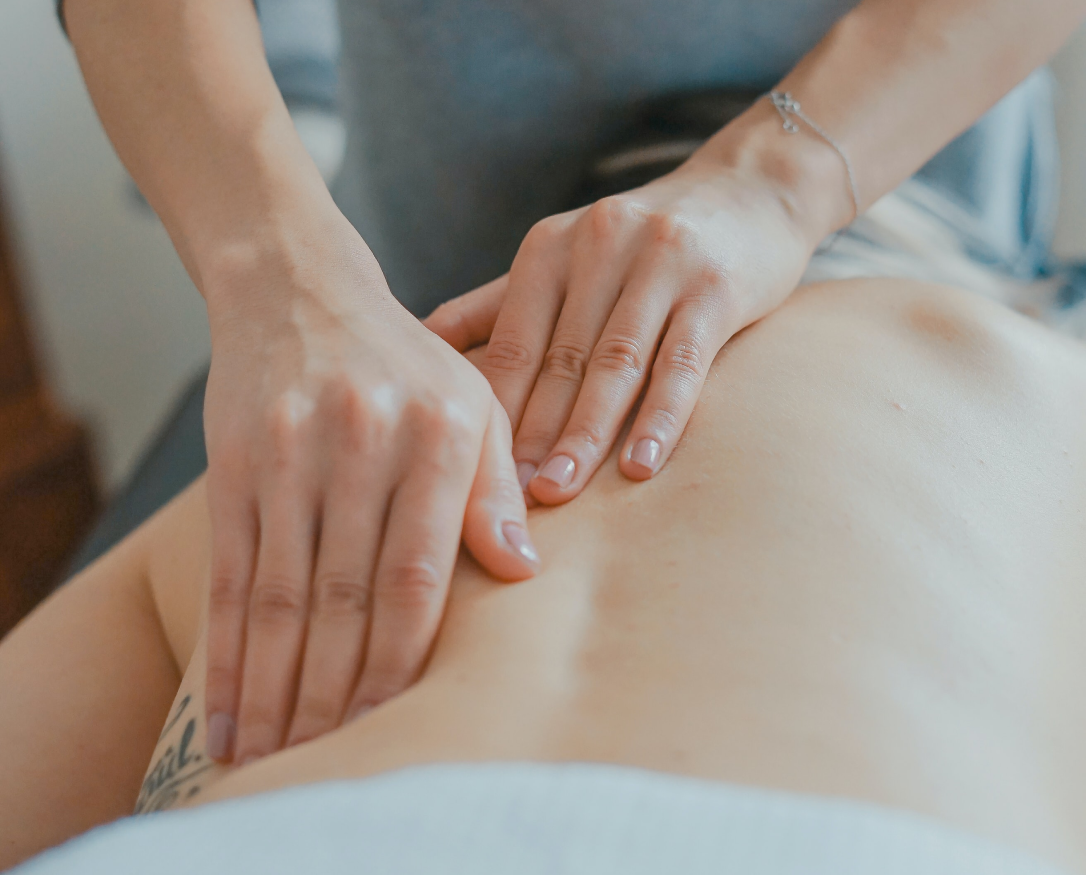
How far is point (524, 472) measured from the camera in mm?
646

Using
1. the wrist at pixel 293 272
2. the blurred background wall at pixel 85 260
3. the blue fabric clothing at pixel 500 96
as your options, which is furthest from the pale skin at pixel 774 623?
the blurred background wall at pixel 85 260

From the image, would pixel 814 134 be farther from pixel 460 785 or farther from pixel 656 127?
pixel 460 785

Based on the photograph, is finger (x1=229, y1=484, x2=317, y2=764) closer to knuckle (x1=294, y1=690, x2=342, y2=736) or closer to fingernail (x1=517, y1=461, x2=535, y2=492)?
knuckle (x1=294, y1=690, x2=342, y2=736)

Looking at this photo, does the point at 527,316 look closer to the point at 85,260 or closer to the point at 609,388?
the point at 609,388

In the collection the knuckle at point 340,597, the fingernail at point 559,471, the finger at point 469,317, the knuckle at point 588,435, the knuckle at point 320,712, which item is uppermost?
the knuckle at point 588,435

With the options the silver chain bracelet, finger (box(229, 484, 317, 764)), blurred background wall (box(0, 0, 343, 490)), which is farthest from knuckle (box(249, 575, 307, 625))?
blurred background wall (box(0, 0, 343, 490))

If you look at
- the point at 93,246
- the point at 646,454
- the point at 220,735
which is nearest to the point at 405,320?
the point at 646,454

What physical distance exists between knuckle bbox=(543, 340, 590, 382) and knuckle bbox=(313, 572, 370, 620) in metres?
0.25

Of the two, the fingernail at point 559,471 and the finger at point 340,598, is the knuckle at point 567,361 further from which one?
the finger at point 340,598

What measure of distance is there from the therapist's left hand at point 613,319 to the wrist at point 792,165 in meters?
0.09

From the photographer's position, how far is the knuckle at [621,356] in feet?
2.26

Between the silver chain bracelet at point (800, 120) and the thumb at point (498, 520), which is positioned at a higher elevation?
the silver chain bracelet at point (800, 120)

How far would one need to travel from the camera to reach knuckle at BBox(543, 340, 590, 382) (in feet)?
2.34

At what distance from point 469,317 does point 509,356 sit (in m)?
0.08
